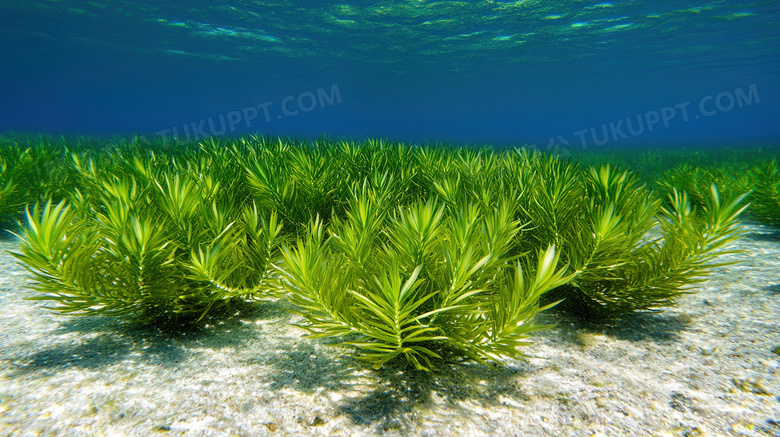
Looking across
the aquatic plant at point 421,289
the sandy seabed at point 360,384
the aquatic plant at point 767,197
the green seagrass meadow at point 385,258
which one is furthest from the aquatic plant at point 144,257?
the aquatic plant at point 767,197

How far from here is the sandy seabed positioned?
51.0 inches

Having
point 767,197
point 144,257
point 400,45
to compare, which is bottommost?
point 767,197

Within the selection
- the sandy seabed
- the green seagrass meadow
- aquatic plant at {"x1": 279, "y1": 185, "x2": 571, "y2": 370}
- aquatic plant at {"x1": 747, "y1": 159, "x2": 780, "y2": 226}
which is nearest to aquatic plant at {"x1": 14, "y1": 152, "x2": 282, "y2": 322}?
the green seagrass meadow

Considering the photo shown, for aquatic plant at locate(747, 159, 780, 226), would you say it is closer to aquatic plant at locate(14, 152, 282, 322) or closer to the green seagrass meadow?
the green seagrass meadow

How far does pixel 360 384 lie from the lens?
1.54 metres

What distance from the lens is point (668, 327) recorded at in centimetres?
205

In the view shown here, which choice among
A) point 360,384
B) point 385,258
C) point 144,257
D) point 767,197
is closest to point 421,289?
point 385,258

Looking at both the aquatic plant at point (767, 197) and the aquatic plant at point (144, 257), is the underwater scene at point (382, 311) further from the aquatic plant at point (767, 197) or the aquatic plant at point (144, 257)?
the aquatic plant at point (767, 197)

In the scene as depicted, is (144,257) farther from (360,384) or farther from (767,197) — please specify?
(767,197)

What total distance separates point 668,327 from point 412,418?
5.46 feet

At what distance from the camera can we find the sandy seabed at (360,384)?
129 cm

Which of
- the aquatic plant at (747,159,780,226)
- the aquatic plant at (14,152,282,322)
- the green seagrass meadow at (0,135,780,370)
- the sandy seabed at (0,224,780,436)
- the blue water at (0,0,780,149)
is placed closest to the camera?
the sandy seabed at (0,224,780,436)

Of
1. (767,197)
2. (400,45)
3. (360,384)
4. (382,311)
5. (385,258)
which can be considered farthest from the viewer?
(400,45)

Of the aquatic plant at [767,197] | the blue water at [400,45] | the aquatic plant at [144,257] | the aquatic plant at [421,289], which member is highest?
the blue water at [400,45]
